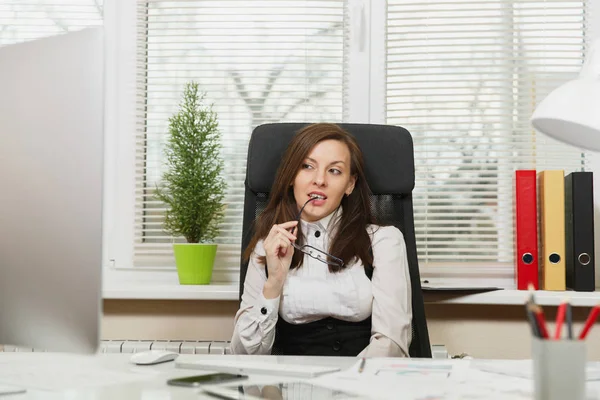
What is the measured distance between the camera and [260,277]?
1.74 meters

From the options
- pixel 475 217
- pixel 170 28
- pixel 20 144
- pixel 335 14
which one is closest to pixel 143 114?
pixel 170 28

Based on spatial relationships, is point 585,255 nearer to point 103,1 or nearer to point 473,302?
point 473,302

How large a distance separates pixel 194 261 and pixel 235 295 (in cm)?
20

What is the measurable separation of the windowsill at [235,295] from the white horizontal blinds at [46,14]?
1023mm

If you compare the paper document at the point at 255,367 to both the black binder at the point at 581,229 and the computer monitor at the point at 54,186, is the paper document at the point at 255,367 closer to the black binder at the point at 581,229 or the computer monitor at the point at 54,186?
the computer monitor at the point at 54,186

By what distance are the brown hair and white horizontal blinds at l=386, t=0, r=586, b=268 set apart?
0.55m

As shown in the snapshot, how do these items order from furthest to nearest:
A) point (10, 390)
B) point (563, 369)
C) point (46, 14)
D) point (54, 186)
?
point (46, 14) < point (10, 390) < point (54, 186) < point (563, 369)

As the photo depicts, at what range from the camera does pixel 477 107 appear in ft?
7.48

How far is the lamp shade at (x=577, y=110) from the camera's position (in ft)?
3.15

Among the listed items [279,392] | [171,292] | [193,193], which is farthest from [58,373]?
[193,193]

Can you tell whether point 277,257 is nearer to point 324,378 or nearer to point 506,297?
point 324,378

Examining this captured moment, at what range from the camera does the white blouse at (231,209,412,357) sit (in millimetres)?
1620

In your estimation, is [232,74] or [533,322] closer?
[533,322]

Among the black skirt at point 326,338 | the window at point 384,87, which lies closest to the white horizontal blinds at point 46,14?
the window at point 384,87
